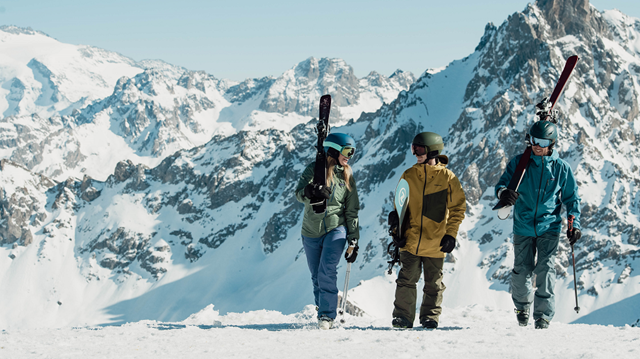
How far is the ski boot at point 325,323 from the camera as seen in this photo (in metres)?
8.55

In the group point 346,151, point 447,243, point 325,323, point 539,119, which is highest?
point 539,119

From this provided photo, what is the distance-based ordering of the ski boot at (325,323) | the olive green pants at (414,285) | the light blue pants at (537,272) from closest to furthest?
the olive green pants at (414,285) < the light blue pants at (537,272) < the ski boot at (325,323)

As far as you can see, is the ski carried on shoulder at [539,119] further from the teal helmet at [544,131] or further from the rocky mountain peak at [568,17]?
the rocky mountain peak at [568,17]

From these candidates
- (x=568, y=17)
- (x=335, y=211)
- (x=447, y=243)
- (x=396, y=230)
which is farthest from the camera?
(x=568, y=17)

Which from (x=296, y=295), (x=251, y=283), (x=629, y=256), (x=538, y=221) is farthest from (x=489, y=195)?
(x=538, y=221)

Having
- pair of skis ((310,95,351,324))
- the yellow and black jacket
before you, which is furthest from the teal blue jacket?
pair of skis ((310,95,351,324))

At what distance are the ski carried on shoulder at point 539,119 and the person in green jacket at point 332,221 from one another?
8.15 ft

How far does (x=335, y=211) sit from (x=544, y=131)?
3.74 m

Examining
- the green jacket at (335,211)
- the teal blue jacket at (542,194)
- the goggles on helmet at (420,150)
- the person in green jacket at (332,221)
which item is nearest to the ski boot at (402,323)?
the person in green jacket at (332,221)

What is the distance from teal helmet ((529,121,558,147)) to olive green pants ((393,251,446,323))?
2.65m

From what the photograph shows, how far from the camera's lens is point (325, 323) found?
28.2ft

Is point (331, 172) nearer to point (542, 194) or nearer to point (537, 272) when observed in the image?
point (542, 194)

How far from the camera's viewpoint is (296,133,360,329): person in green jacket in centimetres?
878

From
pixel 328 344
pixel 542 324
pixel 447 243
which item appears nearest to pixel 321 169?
pixel 447 243
